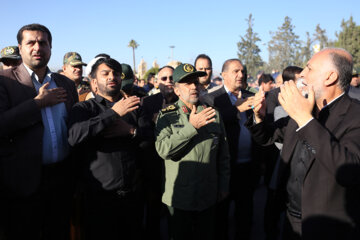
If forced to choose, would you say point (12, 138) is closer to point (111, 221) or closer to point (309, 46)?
point (111, 221)

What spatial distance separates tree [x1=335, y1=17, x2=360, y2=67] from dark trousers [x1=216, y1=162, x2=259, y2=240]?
3051 cm

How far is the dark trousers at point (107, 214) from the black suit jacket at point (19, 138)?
59 cm

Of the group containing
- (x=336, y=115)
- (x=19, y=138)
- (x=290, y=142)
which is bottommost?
(x=290, y=142)

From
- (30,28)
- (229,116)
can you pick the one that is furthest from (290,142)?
(30,28)

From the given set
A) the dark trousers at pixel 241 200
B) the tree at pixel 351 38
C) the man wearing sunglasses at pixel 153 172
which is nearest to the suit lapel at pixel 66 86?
the man wearing sunglasses at pixel 153 172

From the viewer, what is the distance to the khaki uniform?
106 inches

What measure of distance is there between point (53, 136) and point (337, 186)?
101 inches

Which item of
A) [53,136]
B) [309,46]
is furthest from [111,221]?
[309,46]

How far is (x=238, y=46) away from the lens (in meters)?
51.8

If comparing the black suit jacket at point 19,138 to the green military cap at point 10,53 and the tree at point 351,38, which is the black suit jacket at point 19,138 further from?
the tree at point 351,38

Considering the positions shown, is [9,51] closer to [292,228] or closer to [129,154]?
[129,154]

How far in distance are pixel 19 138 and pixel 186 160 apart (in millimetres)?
1616

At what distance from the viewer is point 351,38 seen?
29031 millimetres

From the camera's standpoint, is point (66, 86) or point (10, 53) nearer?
point (66, 86)
